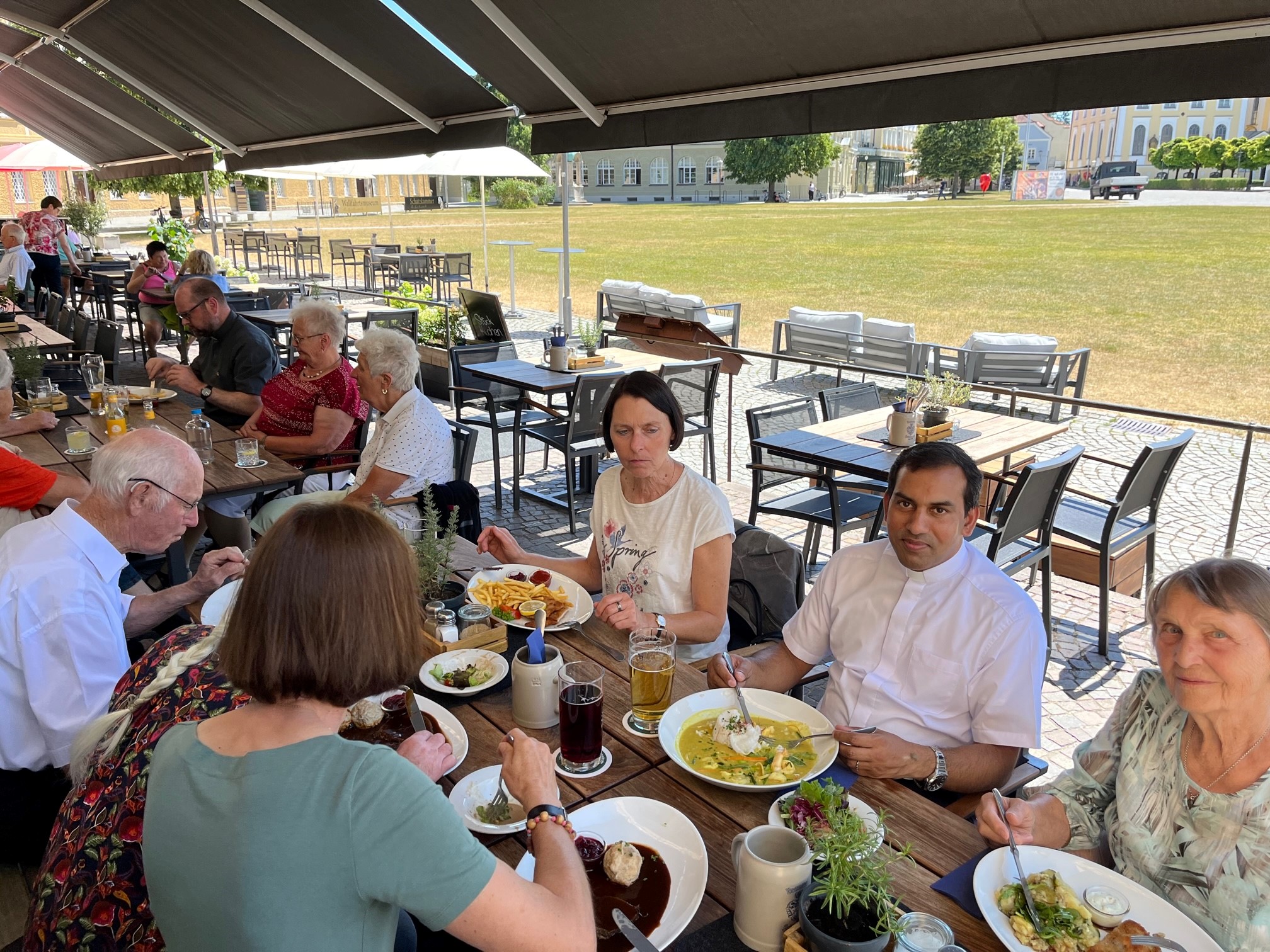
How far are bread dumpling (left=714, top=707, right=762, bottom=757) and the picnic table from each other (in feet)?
8.33

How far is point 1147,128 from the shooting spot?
96250 millimetres

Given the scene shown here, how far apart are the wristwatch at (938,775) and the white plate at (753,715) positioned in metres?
0.26

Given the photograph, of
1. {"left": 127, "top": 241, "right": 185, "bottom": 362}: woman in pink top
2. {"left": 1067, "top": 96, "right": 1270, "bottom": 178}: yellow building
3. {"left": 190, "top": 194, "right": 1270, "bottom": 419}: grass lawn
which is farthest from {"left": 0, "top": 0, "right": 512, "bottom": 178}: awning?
{"left": 1067, "top": 96, "right": 1270, "bottom": 178}: yellow building

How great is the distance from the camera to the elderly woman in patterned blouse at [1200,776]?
1523 millimetres

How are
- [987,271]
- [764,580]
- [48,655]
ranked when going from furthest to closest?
[987,271]
[764,580]
[48,655]

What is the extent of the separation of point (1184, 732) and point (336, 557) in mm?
1589

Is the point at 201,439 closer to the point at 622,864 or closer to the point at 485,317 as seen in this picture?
the point at 622,864

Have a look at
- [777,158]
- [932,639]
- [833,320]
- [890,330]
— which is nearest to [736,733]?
[932,639]

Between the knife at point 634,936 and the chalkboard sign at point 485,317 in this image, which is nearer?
the knife at point 634,936

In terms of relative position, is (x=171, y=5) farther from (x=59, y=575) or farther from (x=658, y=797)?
(x=658, y=797)

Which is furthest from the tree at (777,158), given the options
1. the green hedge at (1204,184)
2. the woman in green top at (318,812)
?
the woman in green top at (318,812)

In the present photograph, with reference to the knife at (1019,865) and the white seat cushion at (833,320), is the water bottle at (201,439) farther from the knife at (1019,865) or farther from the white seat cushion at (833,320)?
the white seat cushion at (833,320)

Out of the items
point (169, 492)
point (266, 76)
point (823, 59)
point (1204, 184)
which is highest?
point (1204, 184)

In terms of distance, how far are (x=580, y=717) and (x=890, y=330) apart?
11.4 metres
